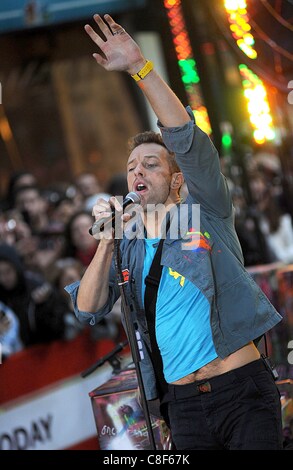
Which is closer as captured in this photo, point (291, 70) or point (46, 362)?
point (291, 70)

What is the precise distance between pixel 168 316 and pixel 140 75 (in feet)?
3.40

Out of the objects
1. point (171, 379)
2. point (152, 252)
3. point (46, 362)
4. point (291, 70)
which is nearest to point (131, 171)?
point (152, 252)

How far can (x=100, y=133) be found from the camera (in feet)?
49.7

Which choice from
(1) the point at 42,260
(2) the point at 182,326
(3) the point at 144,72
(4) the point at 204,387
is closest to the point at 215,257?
(2) the point at 182,326

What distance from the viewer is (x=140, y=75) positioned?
3682 mm

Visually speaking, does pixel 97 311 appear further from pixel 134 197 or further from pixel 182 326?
pixel 134 197

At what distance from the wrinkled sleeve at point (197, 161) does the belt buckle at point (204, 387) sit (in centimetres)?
76

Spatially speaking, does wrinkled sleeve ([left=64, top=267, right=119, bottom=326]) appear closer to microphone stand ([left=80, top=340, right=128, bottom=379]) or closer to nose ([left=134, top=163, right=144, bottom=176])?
nose ([left=134, top=163, right=144, bottom=176])

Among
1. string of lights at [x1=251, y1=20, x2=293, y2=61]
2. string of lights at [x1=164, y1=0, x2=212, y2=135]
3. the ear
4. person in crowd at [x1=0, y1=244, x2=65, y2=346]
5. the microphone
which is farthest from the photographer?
string of lights at [x1=164, y1=0, x2=212, y2=135]

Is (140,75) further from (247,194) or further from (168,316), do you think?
(247,194)

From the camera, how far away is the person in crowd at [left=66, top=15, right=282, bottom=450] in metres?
3.69

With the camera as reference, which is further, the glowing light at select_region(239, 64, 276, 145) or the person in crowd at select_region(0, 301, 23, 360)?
the glowing light at select_region(239, 64, 276, 145)

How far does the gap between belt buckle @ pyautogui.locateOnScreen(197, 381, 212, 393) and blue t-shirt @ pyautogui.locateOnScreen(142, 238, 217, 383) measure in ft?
0.24

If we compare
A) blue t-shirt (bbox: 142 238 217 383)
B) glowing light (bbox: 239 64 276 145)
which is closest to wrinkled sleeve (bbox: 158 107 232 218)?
blue t-shirt (bbox: 142 238 217 383)
